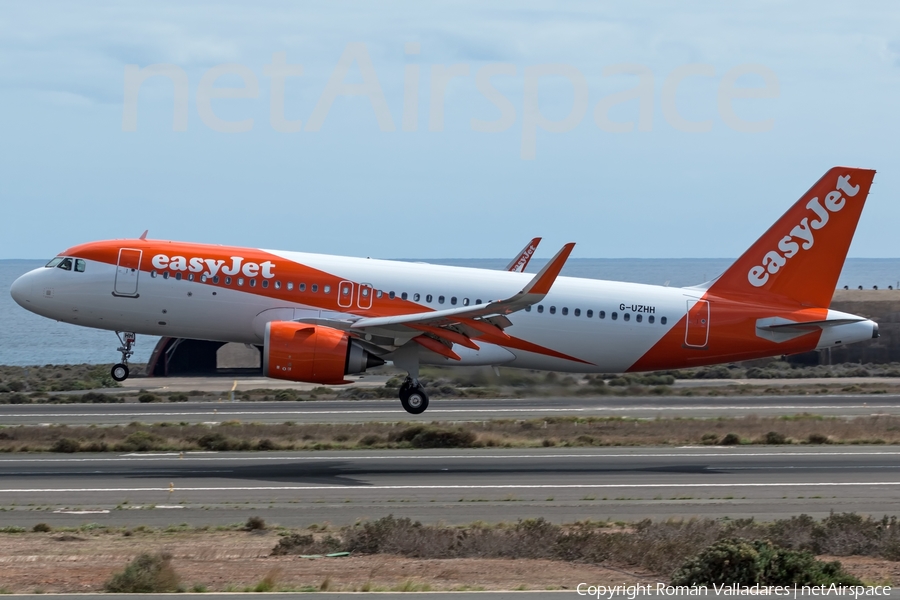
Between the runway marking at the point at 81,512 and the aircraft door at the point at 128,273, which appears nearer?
the runway marking at the point at 81,512

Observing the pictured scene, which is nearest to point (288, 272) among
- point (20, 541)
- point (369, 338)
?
point (369, 338)

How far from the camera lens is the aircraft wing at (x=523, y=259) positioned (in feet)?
131

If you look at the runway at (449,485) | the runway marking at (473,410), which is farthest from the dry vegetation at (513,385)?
the runway at (449,485)

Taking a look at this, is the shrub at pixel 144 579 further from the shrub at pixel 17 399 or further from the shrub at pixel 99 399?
the shrub at pixel 17 399

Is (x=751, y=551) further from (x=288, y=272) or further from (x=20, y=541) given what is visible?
(x=288, y=272)

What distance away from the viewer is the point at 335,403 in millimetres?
48281

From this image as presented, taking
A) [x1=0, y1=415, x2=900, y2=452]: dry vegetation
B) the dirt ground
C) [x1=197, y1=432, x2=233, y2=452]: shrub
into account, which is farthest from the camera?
[x1=0, y1=415, x2=900, y2=452]: dry vegetation

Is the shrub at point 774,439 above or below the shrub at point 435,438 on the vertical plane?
above

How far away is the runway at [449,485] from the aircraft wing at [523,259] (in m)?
9.58

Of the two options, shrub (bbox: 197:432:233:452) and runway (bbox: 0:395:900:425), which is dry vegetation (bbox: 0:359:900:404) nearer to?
runway (bbox: 0:395:900:425)

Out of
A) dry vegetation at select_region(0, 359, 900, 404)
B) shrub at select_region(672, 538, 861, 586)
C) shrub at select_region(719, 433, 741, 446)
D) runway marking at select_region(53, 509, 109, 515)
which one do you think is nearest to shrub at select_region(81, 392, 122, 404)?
dry vegetation at select_region(0, 359, 900, 404)

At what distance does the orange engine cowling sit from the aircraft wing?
11.5 meters

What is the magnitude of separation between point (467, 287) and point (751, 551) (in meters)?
16.4

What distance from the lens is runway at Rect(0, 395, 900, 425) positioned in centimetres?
4150
